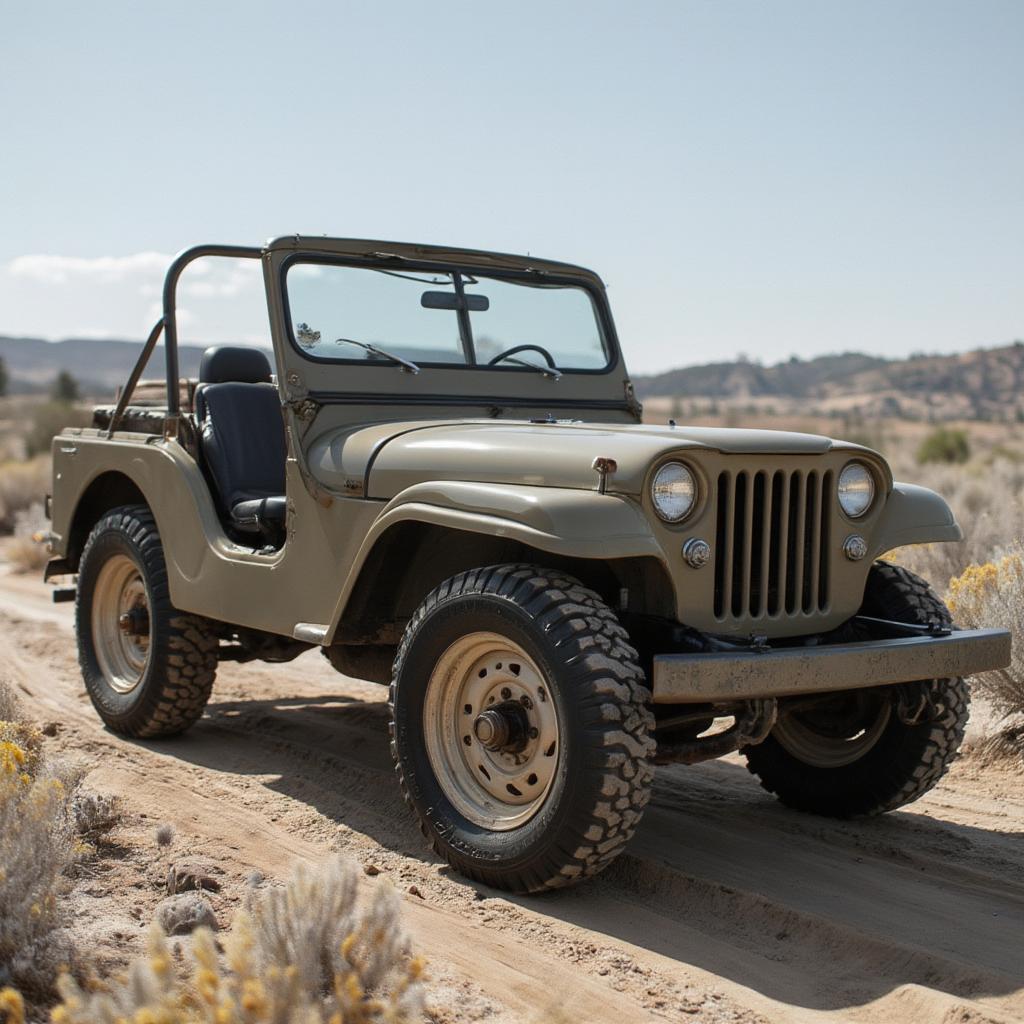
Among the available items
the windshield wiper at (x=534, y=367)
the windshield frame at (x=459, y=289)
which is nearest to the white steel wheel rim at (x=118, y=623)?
the windshield frame at (x=459, y=289)

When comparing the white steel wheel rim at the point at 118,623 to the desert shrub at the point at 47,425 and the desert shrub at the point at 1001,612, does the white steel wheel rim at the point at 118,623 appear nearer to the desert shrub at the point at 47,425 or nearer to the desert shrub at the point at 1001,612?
the desert shrub at the point at 1001,612

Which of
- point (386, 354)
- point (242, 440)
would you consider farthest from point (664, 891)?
point (242, 440)

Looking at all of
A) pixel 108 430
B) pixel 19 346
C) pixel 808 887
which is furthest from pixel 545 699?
pixel 19 346

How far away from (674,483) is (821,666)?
28.7 inches

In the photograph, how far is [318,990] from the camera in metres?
2.96

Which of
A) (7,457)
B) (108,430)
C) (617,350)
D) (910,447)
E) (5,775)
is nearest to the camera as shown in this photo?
(5,775)

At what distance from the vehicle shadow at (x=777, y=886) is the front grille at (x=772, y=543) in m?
0.91

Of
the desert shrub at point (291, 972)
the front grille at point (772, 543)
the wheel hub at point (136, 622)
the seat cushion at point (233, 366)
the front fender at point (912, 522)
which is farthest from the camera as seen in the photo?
the seat cushion at point (233, 366)

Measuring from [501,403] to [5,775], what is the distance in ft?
8.93

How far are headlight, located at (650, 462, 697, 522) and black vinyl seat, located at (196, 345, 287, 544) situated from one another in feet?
7.72

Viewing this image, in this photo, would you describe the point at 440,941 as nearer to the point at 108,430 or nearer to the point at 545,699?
the point at 545,699

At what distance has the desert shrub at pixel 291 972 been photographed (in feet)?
8.15

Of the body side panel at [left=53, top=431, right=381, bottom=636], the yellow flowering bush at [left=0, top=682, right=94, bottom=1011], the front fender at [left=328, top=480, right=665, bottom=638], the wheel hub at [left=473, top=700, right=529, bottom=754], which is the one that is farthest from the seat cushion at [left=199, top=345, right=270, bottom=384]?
the wheel hub at [left=473, top=700, right=529, bottom=754]

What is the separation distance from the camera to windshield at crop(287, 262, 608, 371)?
5.57 metres
